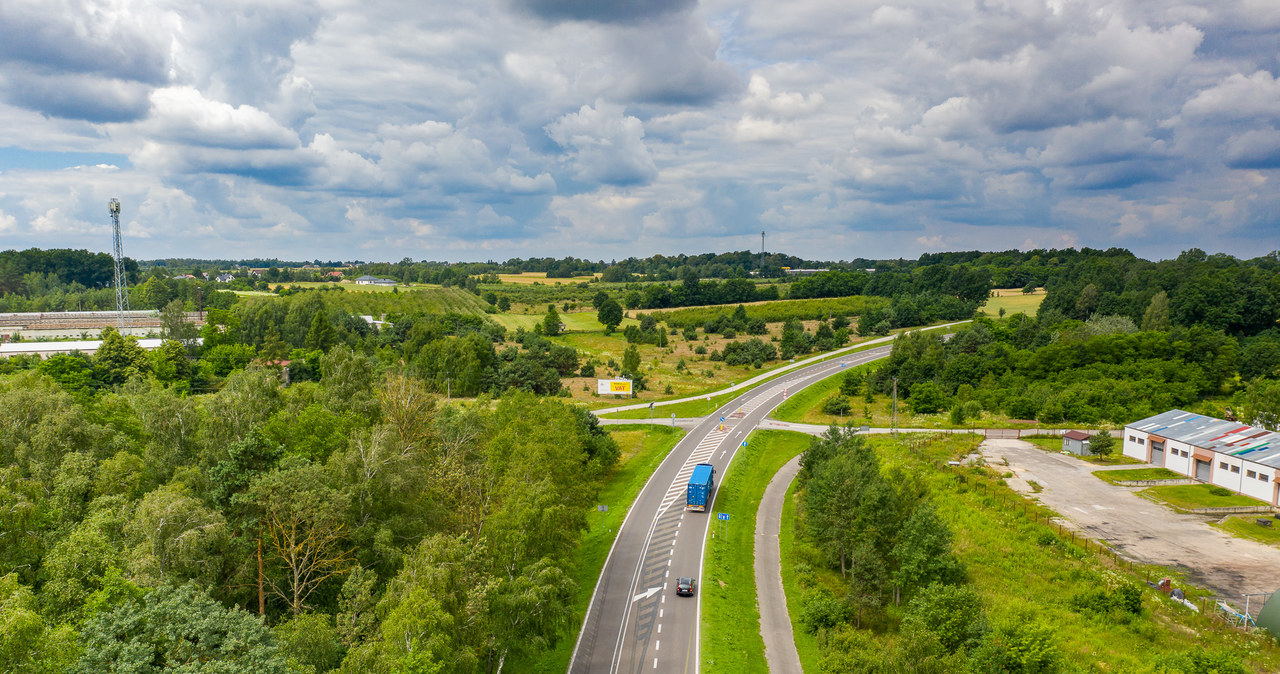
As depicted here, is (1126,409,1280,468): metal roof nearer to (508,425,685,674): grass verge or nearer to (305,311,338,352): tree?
(508,425,685,674): grass verge

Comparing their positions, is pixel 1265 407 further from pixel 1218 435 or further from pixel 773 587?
pixel 773 587

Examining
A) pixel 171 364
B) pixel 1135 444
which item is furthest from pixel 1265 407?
pixel 171 364

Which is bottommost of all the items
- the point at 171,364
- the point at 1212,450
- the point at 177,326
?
the point at 1212,450

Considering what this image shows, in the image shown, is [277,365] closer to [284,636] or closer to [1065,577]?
[284,636]

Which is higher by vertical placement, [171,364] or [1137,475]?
[171,364]

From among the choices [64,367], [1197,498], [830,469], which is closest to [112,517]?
[830,469]

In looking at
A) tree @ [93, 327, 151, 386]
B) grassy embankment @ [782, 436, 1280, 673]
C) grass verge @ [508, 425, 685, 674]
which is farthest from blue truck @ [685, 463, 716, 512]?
tree @ [93, 327, 151, 386]
